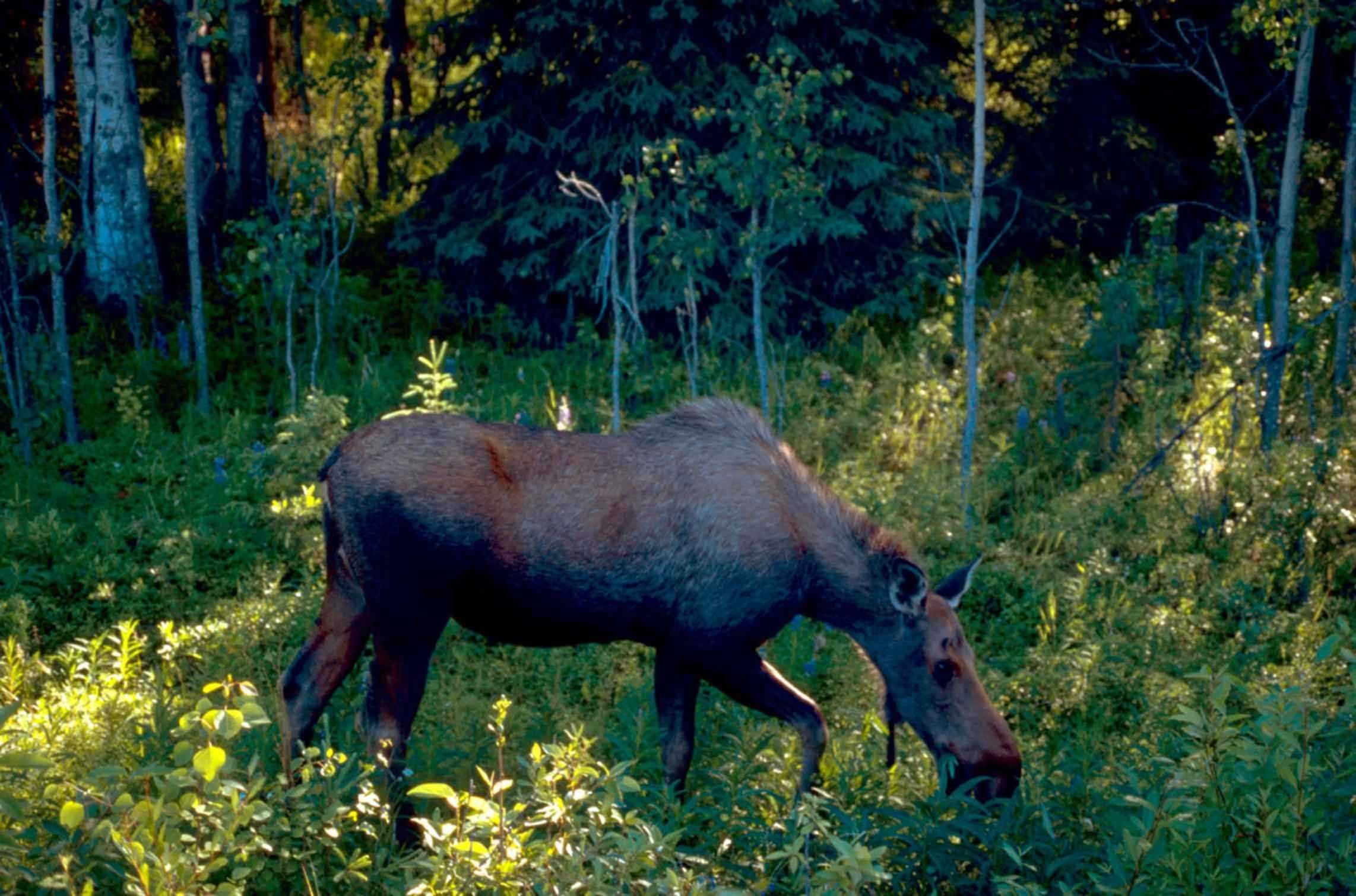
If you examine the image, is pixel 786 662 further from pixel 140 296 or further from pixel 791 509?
pixel 140 296

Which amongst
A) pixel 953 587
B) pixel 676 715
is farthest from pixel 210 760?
pixel 953 587

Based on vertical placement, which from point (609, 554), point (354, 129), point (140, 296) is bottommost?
point (609, 554)

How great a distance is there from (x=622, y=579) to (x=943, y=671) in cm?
142

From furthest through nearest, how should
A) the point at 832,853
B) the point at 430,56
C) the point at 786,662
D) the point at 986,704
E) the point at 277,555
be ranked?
the point at 430,56 < the point at 277,555 < the point at 786,662 < the point at 986,704 < the point at 832,853

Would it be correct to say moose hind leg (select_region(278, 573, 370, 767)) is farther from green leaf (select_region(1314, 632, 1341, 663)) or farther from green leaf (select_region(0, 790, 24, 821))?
green leaf (select_region(1314, 632, 1341, 663))

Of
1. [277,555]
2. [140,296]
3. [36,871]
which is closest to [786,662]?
[277,555]

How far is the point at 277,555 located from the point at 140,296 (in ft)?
15.6

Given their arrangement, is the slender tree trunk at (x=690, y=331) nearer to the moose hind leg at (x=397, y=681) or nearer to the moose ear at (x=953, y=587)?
the moose ear at (x=953, y=587)

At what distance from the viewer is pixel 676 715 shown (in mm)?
5926

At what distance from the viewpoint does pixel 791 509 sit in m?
6.07

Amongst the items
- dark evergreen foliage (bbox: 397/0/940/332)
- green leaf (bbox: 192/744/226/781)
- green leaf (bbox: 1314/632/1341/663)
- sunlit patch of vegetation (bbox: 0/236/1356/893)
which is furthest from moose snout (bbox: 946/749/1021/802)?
dark evergreen foliage (bbox: 397/0/940/332)

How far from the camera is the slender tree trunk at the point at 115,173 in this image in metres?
11.9

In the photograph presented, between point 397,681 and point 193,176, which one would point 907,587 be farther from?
point 193,176

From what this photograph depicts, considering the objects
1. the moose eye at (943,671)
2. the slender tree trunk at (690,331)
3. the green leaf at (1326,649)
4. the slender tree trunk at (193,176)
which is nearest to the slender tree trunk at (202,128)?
the slender tree trunk at (193,176)
